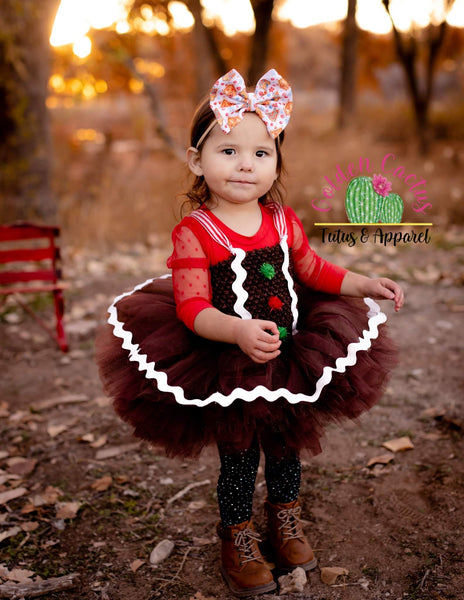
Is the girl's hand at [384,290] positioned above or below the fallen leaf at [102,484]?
above

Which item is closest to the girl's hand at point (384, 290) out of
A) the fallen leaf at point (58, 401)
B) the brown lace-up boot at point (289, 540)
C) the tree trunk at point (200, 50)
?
the brown lace-up boot at point (289, 540)

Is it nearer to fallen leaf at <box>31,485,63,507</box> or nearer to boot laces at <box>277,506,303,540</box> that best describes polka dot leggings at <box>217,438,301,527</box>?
boot laces at <box>277,506,303,540</box>

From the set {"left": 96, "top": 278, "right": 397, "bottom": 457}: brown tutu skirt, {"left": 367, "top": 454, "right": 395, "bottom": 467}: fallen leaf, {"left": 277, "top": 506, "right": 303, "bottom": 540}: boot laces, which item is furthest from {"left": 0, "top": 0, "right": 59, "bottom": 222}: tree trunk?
{"left": 277, "top": 506, "right": 303, "bottom": 540}: boot laces

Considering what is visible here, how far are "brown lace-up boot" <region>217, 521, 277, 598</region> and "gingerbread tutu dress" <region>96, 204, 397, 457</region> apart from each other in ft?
1.38

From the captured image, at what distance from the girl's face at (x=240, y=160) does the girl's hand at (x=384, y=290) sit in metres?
0.49

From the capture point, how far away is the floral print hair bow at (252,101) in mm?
1782

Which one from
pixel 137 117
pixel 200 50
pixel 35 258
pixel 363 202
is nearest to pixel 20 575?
pixel 363 202

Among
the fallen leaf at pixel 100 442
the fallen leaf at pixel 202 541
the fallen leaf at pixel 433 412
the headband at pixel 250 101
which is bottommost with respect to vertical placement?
the fallen leaf at pixel 202 541

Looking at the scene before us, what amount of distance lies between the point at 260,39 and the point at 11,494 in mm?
9500

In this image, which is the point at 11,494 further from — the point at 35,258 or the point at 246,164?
the point at 35,258

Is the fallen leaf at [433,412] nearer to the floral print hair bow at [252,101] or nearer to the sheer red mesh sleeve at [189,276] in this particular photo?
the sheer red mesh sleeve at [189,276]

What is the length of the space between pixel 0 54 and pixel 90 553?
587 cm

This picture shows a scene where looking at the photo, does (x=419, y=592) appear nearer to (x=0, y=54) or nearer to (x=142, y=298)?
(x=142, y=298)

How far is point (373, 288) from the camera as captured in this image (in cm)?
194
